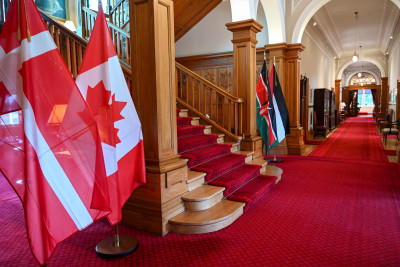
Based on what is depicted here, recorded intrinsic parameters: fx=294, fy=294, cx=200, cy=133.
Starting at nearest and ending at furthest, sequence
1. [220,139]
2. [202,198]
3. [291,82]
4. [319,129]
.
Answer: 1. [202,198]
2. [220,139]
3. [291,82]
4. [319,129]

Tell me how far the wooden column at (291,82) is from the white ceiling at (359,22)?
280 centimetres

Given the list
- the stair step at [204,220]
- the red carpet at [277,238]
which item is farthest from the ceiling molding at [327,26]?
the stair step at [204,220]

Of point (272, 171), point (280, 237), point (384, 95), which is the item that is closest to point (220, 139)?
point (272, 171)

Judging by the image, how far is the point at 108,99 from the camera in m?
2.31

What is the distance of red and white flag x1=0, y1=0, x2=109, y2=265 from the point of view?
5.81 feet

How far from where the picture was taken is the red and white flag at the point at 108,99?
227cm

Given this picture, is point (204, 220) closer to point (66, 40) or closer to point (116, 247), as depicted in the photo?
point (116, 247)

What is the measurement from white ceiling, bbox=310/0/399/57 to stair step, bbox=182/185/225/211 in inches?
309

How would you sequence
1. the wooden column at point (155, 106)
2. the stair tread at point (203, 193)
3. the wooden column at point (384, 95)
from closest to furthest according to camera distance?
the wooden column at point (155, 106) < the stair tread at point (203, 193) < the wooden column at point (384, 95)

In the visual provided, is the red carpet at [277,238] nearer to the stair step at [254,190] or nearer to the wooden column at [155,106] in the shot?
the stair step at [254,190]

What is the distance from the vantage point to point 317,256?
8.31ft

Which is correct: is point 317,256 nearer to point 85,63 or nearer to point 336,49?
point 85,63

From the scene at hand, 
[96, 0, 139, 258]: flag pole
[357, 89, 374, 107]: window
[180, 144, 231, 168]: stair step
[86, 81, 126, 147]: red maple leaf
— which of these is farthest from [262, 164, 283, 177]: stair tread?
[357, 89, 374, 107]: window

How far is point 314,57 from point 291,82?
14.9ft
